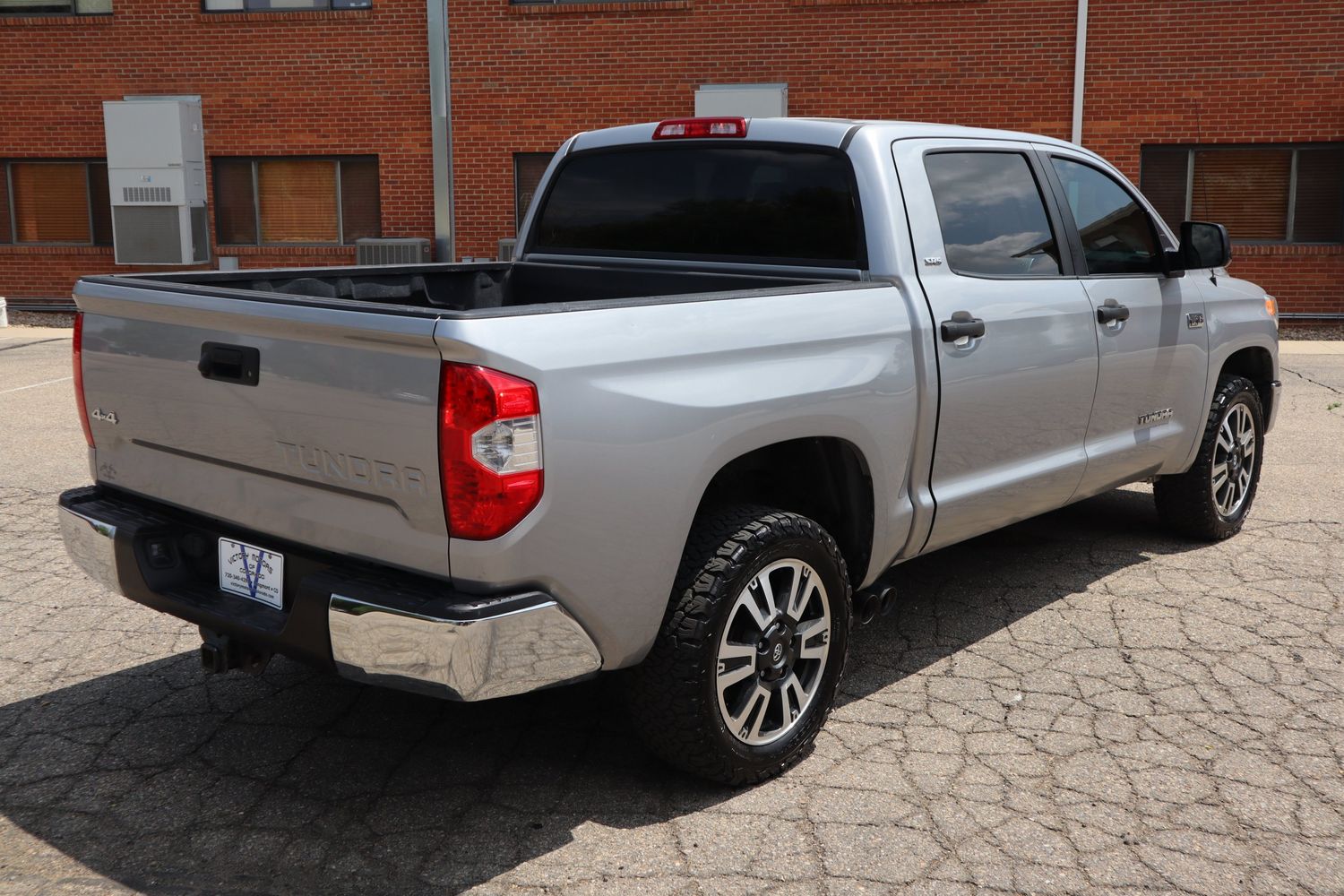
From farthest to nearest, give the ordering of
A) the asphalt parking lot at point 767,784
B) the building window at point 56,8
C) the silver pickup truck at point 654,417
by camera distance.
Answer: the building window at point 56,8 < the asphalt parking lot at point 767,784 < the silver pickup truck at point 654,417

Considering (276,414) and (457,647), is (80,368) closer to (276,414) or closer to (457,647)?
(276,414)

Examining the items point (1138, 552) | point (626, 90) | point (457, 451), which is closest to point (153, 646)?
point (457, 451)

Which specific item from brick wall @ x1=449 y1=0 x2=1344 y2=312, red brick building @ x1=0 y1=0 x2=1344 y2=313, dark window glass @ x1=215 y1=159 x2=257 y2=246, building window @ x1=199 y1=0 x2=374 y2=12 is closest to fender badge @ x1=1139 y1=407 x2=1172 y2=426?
brick wall @ x1=449 y1=0 x2=1344 y2=312

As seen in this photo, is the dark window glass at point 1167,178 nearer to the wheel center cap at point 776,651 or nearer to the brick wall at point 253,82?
the brick wall at point 253,82

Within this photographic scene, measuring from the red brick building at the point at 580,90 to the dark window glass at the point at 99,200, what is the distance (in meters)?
0.07

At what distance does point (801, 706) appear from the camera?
149 inches

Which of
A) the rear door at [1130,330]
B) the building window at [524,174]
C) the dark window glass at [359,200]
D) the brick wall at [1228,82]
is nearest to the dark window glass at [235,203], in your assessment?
the dark window glass at [359,200]

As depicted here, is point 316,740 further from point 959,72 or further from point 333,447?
point 959,72

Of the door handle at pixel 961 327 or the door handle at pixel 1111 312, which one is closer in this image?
the door handle at pixel 961 327

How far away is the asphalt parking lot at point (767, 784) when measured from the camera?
3.20 meters

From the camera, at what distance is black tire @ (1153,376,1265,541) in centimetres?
591

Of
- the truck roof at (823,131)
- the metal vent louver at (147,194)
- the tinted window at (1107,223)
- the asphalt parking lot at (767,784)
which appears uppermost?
the metal vent louver at (147,194)

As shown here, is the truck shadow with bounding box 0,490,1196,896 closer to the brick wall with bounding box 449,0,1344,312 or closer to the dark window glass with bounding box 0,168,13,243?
the brick wall with bounding box 449,0,1344,312

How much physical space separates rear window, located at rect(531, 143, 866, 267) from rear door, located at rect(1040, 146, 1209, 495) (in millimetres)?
1200
